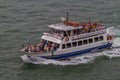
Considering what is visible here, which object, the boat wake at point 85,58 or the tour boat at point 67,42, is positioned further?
the boat wake at point 85,58

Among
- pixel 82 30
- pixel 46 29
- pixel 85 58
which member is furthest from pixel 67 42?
pixel 46 29

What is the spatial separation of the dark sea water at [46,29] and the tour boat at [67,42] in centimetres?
96

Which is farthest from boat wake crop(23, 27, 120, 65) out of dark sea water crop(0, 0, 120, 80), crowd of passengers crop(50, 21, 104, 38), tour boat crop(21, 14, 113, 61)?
crowd of passengers crop(50, 21, 104, 38)

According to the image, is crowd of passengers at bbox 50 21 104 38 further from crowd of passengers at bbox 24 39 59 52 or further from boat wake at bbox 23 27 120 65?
boat wake at bbox 23 27 120 65

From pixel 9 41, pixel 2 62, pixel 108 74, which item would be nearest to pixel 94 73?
pixel 108 74

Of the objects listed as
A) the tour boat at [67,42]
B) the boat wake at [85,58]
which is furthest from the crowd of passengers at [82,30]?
the boat wake at [85,58]

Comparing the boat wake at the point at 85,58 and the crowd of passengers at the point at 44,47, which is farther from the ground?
the crowd of passengers at the point at 44,47

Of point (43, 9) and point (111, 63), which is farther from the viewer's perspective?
point (43, 9)

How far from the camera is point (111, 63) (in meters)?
46.1

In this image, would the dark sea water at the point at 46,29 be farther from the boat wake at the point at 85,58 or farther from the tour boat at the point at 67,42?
the tour boat at the point at 67,42

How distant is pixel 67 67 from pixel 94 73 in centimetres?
342

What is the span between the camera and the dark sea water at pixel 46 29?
141ft

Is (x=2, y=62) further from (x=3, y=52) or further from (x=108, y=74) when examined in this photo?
(x=108, y=74)

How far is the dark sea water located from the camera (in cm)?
4291
